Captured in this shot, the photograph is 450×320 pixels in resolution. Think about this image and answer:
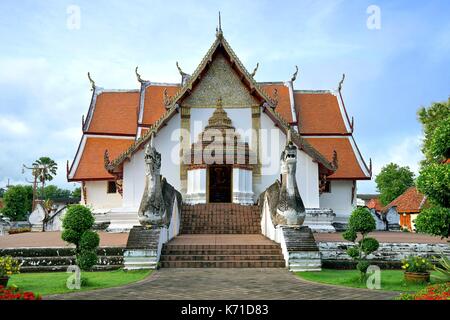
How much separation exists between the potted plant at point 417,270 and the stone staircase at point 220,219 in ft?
21.6

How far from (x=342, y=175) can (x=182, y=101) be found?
7.37m

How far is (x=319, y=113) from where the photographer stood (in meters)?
21.5

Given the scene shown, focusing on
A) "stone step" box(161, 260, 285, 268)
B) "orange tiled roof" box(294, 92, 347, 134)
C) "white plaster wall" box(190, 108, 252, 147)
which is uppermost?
"orange tiled roof" box(294, 92, 347, 134)

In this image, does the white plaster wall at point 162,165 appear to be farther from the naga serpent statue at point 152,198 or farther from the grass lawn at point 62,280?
the grass lawn at point 62,280

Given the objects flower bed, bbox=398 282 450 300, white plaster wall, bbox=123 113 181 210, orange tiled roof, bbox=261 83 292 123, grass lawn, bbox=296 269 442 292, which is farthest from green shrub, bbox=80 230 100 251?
orange tiled roof, bbox=261 83 292 123

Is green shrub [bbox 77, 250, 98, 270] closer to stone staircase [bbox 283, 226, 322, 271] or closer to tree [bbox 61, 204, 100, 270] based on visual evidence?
tree [bbox 61, 204, 100, 270]

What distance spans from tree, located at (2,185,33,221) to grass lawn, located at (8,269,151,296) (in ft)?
130

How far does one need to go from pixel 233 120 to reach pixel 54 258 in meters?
9.29

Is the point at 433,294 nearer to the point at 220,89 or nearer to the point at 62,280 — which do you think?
the point at 62,280

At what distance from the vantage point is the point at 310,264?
1016cm

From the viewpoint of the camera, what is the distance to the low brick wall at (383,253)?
11000mm

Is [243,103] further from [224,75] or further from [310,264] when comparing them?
[310,264]

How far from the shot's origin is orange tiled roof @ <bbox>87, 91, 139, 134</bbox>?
21.1 meters

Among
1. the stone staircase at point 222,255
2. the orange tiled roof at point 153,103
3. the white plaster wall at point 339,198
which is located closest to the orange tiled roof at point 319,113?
the white plaster wall at point 339,198
